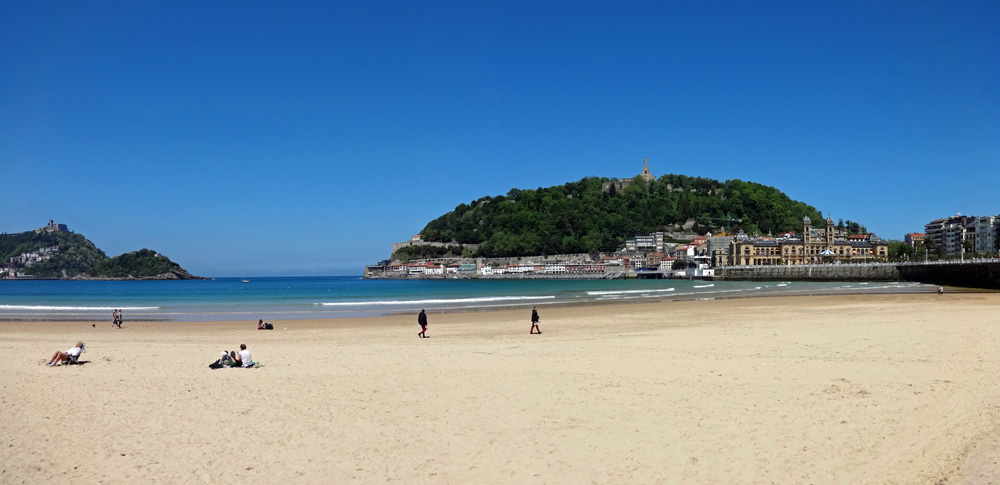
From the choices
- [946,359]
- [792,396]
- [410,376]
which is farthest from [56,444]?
[946,359]

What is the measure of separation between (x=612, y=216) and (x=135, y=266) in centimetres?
14806

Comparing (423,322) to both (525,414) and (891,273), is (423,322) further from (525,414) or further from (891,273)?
(891,273)

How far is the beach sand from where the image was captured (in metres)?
5.60

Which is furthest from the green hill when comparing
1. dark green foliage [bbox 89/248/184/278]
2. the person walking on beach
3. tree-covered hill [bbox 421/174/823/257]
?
the person walking on beach

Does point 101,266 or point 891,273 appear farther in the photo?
point 101,266

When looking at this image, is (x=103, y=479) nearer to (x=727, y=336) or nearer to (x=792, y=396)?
(x=792, y=396)

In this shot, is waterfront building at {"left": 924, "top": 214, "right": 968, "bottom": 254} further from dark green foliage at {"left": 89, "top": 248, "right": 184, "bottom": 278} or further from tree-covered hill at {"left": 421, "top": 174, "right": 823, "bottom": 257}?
dark green foliage at {"left": 89, "top": 248, "right": 184, "bottom": 278}

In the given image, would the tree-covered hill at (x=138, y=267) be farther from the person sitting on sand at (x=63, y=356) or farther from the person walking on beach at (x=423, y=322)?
the person sitting on sand at (x=63, y=356)

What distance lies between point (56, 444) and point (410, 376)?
497 centimetres

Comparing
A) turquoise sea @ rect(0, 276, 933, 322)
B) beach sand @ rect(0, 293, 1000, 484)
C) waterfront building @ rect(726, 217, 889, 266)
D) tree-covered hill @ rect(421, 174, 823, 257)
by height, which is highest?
tree-covered hill @ rect(421, 174, 823, 257)

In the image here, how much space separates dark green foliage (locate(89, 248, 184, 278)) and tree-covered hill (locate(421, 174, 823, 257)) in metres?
87.4

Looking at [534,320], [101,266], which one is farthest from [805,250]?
[101,266]

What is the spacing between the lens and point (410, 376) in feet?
33.8

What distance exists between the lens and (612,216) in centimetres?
18362
